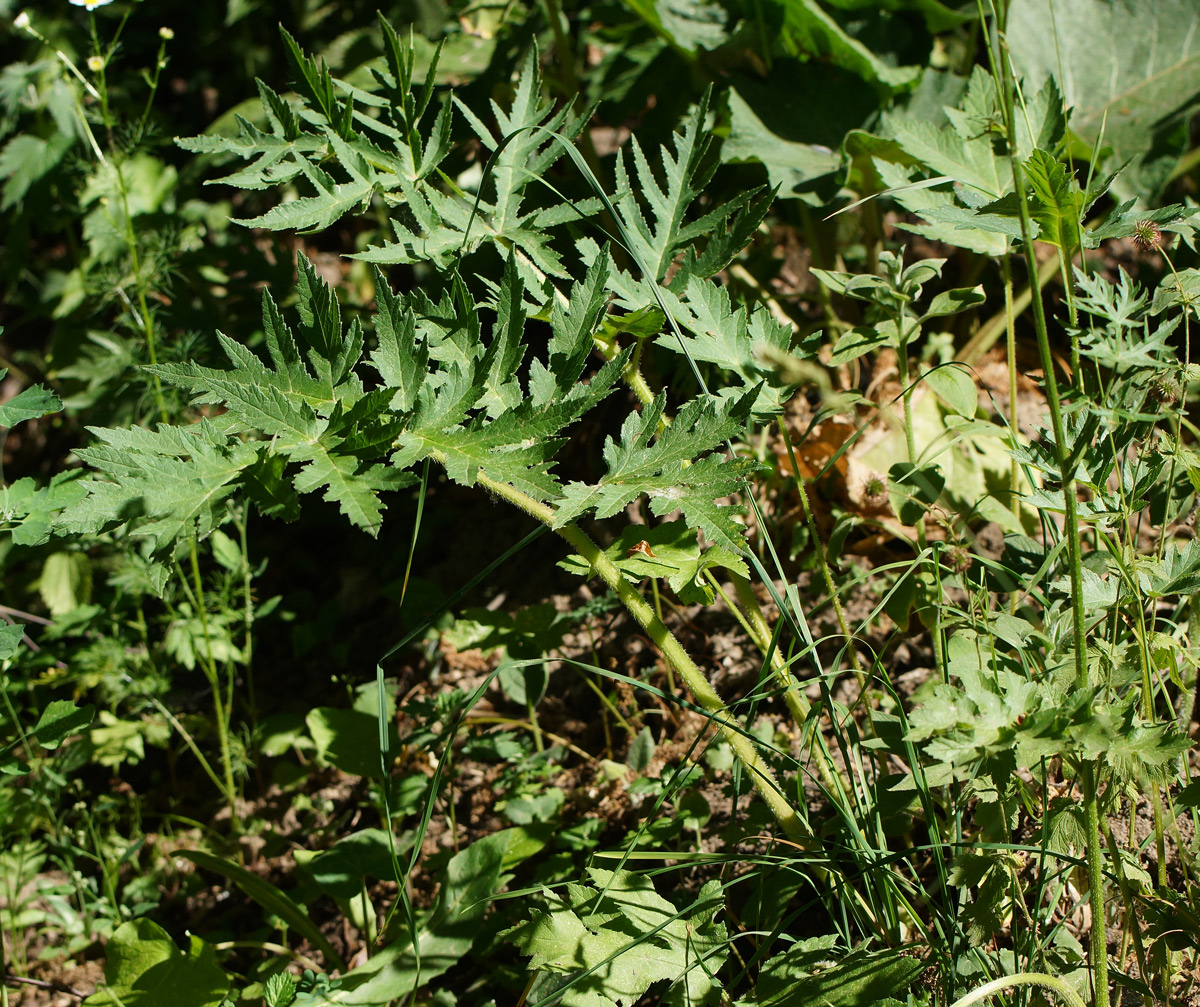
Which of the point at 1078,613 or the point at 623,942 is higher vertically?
the point at 1078,613

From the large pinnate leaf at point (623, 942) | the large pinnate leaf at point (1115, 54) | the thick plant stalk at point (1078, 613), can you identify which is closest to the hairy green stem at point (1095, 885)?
the thick plant stalk at point (1078, 613)

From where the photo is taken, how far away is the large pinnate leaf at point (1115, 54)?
8.14 feet

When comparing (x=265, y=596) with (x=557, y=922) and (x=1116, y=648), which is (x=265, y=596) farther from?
(x=1116, y=648)

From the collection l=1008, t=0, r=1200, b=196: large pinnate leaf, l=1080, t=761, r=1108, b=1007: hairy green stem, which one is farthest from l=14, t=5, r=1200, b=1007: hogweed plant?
l=1008, t=0, r=1200, b=196: large pinnate leaf

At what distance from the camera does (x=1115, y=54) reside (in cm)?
255

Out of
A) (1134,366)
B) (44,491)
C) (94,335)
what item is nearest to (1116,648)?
(1134,366)

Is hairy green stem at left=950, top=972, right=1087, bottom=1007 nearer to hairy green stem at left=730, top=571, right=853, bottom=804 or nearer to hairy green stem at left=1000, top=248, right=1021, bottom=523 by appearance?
hairy green stem at left=730, top=571, right=853, bottom=804

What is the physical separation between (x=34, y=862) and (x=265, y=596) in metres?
0.84

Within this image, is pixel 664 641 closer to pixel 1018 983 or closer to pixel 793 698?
pixel 793 698

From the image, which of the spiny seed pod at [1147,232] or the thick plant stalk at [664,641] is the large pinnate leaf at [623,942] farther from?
the spiny seed pod at [1147,232]

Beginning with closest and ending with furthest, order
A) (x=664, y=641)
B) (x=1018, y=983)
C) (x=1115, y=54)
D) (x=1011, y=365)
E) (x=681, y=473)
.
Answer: (x=1018, y=983), (x=681, y=473), (x=664, y=641), (x=1011, y=365), (x=1115, y=54)

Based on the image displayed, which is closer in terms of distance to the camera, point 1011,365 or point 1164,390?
point 1164,390

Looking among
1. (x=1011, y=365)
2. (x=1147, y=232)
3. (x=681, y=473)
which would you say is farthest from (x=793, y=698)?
(x=1147, y=232)

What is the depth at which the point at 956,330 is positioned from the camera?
259 centimetres
